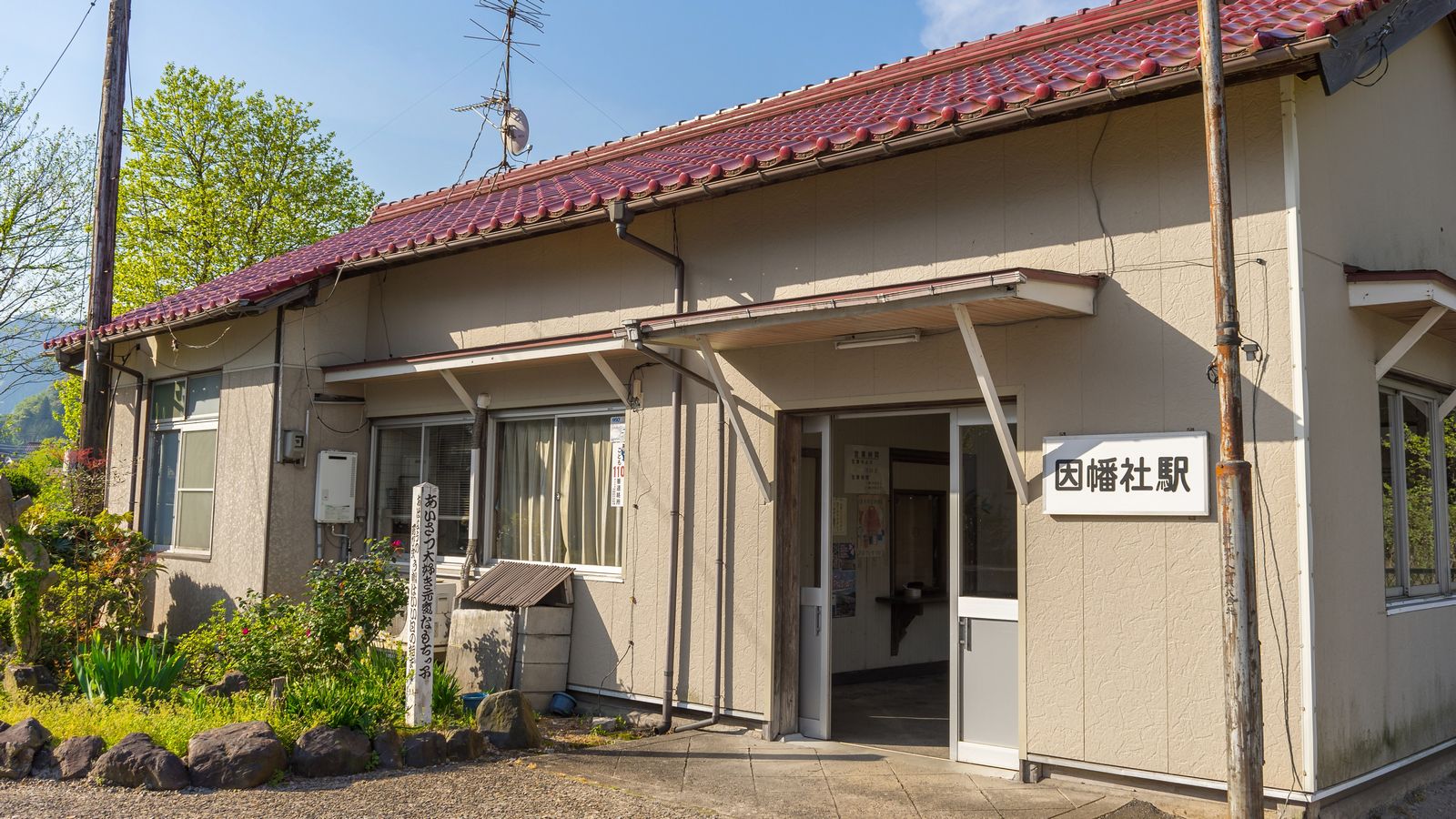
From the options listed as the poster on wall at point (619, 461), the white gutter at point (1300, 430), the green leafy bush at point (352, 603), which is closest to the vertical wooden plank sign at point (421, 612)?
the green leafy bush at point (352, 603)

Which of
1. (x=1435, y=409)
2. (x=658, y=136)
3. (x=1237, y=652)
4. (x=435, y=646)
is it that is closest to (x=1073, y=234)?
(x=1237, y=652)

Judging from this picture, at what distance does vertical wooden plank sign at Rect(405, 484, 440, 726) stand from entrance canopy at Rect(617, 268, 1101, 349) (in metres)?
1.90

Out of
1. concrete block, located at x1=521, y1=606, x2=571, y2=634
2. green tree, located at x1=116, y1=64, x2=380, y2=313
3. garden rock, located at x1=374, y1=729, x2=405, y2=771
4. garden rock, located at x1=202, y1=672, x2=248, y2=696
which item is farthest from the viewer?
green tree, located at x1=116, y1=64, x2=380, y2=313

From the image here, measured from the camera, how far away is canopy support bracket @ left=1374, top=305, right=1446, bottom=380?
20.2ft

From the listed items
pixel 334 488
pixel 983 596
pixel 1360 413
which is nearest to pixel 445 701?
pixel 334 488

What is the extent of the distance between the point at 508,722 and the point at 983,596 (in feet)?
10.2

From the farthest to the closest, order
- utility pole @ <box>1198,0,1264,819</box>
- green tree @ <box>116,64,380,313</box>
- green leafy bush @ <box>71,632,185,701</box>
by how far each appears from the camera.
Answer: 1. green tree @ <box>116,64,380,313</box>
2. green leafy bush @ <box>71,632,185,701</box>
3. utility pole @ <box>1198,0,1264,819</box>

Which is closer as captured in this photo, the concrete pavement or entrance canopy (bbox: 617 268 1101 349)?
entrance canopy (bbox: 617 268 1101 349)

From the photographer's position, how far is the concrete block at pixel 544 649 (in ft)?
27.7

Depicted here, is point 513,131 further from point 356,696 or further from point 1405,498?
point 1405,498

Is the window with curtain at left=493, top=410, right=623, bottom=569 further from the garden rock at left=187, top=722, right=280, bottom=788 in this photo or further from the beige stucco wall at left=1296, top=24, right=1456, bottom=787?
the beige stucco wall at left=1296, top=24, right=1456, bottom=787

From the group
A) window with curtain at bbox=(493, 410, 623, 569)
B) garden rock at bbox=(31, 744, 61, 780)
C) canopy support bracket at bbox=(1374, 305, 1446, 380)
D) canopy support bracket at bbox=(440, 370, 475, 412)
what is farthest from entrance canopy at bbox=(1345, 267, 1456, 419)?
garden rock at bbox=(31, 744, 61, 780)

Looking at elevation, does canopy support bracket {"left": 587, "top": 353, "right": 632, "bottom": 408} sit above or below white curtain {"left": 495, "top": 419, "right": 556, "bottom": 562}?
above

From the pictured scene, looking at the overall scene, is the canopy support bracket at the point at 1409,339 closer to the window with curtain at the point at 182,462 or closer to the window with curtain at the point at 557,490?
the window with curtain at the point at 557,490
